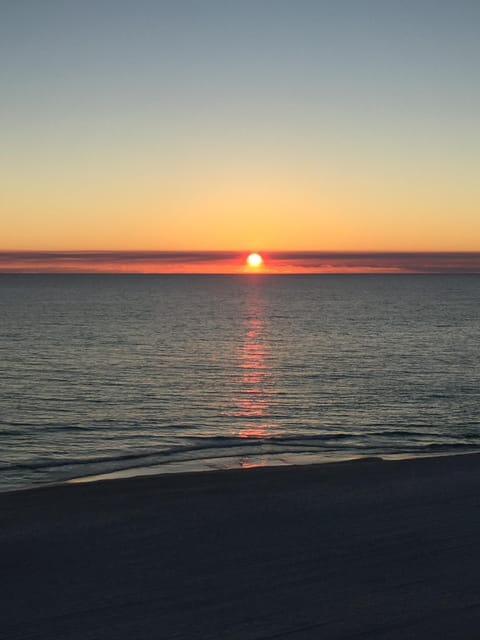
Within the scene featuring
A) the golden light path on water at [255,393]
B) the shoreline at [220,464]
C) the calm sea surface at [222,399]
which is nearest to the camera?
the shoreline at [220,464]

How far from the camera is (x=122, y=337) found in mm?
72000

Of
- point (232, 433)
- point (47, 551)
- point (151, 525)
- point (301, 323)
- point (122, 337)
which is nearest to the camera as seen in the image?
point (47, 551)

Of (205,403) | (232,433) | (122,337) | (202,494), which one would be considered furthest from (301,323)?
(202,494)

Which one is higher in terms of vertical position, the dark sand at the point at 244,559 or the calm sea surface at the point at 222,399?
the dark sand at the point at 244,559

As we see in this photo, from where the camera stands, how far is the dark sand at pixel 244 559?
8.74 meters

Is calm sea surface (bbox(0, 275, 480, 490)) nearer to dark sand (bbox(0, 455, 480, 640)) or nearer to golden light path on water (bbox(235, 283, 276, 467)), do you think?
golden light path on water (bbox(235, 283, 276, 467))

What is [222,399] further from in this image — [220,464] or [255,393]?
[220,464]

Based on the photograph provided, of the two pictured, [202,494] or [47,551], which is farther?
[202,494]

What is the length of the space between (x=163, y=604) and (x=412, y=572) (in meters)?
3.42

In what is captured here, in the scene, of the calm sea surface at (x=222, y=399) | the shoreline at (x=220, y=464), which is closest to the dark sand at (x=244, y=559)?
the shoreline at (x=220, y=464)

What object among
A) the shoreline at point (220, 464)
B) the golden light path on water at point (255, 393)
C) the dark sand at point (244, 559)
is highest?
the dark sand at point (244, 559)

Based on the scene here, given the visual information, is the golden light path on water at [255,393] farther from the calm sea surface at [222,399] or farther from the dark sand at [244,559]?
the dark sand at [244,559]

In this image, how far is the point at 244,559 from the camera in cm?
1094

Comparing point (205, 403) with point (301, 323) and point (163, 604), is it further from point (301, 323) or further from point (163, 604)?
point (301, 323)
